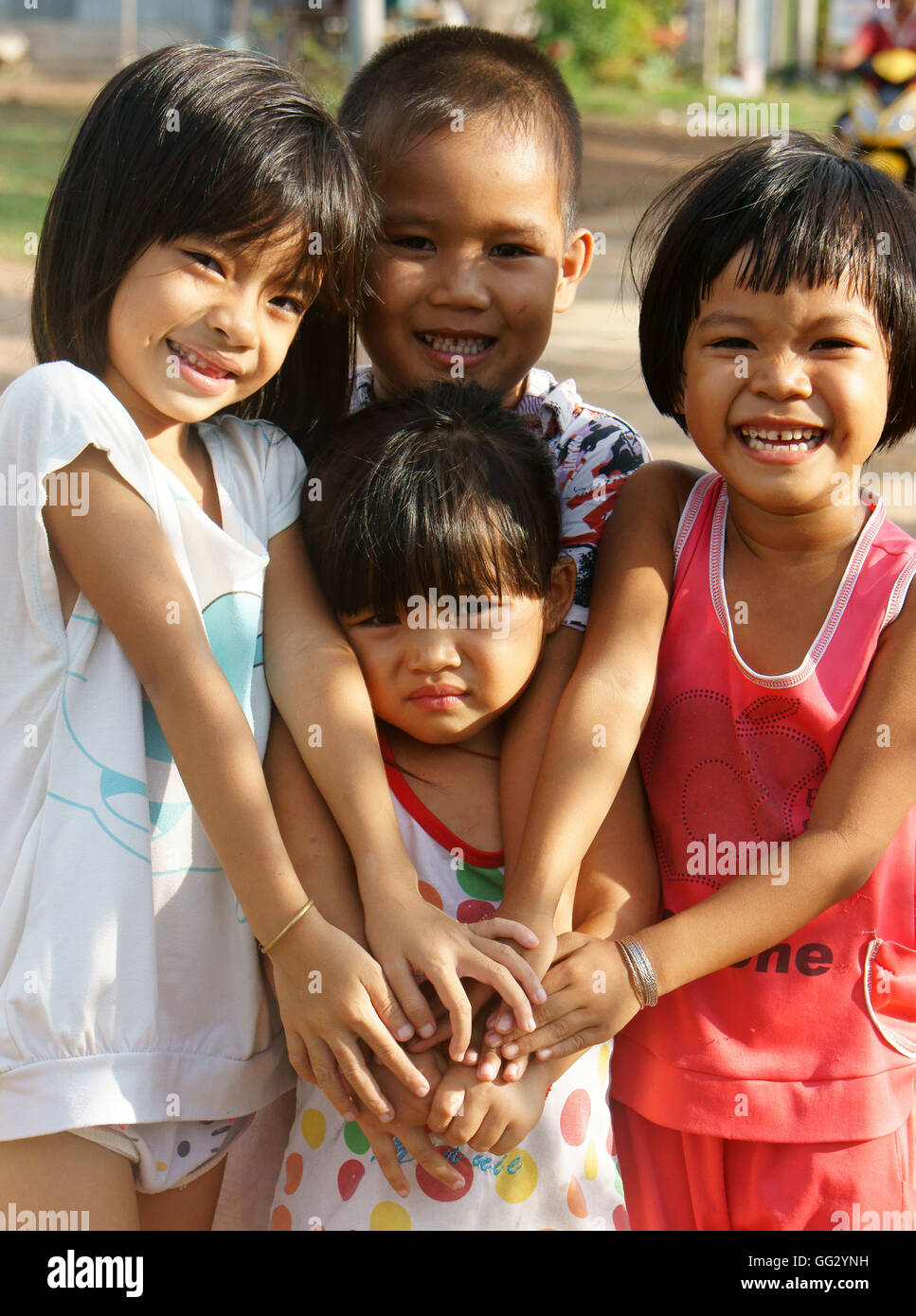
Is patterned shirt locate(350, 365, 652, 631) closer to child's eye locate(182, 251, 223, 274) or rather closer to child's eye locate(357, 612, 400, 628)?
child's eye locate(357, 612, 400, 628)

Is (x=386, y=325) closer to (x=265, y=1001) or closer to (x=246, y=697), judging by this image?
(x=246, y=697)

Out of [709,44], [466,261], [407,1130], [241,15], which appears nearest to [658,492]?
[466,261]

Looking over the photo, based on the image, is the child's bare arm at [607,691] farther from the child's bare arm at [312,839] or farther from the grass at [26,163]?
the grass at [26,163]

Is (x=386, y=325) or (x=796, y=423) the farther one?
(x=386, y=325)

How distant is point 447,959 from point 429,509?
2.11ft

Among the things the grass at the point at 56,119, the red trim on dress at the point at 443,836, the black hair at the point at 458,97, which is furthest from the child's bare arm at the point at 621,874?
the grass at the point at 56,119

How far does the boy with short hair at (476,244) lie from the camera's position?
236 centimetres

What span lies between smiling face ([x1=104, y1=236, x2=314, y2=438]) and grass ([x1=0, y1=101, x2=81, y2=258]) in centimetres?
804

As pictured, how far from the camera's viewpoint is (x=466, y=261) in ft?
7.82

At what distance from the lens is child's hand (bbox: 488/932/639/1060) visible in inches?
72.0

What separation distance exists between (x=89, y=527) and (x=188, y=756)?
33 cm

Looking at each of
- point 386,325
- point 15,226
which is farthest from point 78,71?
point 386,325

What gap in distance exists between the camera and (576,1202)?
191 centimetres

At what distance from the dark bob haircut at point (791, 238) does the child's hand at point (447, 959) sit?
93 centimetres
